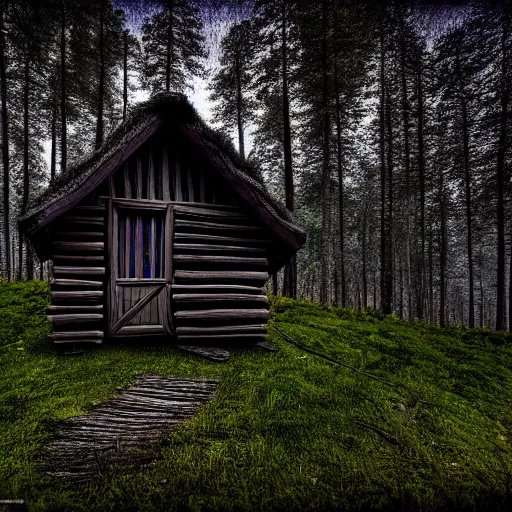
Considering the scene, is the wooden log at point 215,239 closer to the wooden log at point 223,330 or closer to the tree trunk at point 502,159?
the wooden log at point 223,330

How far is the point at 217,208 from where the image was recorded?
6512 millimetres

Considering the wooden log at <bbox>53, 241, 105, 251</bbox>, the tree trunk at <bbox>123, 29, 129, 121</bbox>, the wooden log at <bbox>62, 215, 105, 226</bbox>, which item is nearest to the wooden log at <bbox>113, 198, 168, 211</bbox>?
the wooden log at <bbox>62, 215, 105, 226</bbox>

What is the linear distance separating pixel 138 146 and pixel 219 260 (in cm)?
273

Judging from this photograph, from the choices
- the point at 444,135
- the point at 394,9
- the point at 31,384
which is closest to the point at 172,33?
the point at 394,9

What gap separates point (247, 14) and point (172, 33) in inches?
168

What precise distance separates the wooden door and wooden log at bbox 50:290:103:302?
28 centimetres

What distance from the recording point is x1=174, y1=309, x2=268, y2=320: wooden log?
597cm

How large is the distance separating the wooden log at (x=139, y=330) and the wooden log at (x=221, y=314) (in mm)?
566

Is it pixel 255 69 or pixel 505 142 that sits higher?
pixel 255 69

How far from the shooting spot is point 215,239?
644cm

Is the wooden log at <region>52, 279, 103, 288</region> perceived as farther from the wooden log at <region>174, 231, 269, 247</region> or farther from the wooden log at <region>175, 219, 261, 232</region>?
the wooden log at <region>175, 219, 261, 232</region>

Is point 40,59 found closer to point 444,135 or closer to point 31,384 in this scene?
point 31,384

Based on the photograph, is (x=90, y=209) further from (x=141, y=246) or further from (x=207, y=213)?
(x=207, y=213)

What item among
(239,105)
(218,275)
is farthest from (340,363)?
(239,105)
